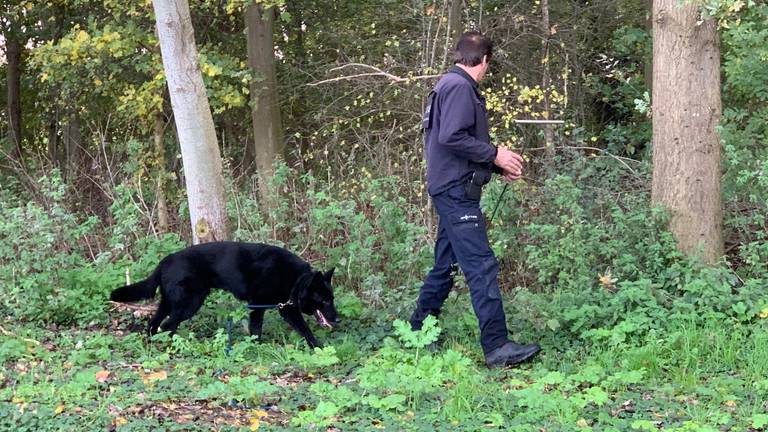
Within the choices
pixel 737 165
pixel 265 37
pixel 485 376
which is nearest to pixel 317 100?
pixel 265 37

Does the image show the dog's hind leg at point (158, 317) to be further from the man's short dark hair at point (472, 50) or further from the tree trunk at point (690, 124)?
the tree trunk at point (690, 124)

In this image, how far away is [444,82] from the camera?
5.25 m

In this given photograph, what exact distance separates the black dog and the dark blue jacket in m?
1.54

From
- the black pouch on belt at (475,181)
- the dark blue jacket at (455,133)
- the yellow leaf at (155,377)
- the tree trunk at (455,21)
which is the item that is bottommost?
the yellow leaf at (155,377)

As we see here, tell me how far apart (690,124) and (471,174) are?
2130mm

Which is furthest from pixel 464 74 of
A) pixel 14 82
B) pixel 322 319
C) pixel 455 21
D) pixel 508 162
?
pixel 14 82

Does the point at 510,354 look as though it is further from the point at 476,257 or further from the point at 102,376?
the point at 102,376

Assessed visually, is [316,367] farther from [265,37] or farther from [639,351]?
[265,37]

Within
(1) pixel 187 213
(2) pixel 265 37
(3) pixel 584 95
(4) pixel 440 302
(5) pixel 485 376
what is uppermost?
(2) pixel 265 37

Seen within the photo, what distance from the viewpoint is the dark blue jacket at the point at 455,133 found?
5.13 meters

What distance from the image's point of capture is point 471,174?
17.5ft

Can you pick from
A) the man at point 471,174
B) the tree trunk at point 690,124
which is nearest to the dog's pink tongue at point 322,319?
the man at point 471,174

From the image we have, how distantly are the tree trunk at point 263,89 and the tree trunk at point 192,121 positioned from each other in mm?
3659

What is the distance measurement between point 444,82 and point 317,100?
6981 millimetres
